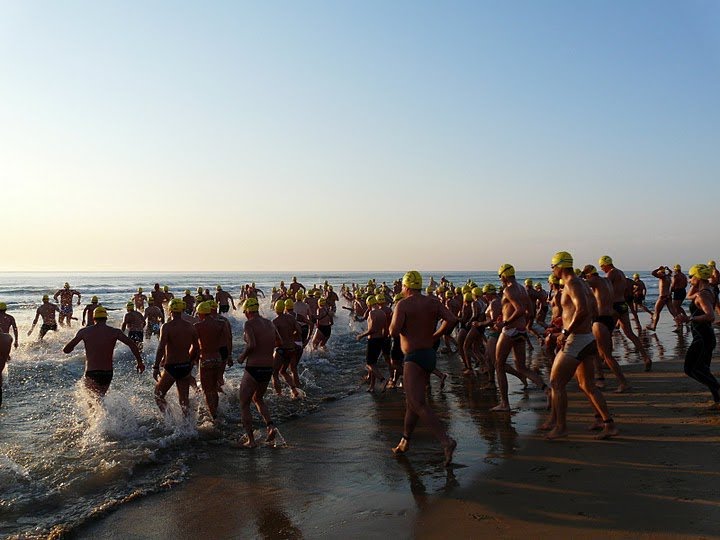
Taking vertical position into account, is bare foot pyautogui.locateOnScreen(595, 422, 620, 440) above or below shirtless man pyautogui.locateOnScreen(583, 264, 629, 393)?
below

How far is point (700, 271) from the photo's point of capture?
23.8ft

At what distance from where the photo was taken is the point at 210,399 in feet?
27.6

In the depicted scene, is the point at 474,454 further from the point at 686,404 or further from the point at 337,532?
the point at 686,404

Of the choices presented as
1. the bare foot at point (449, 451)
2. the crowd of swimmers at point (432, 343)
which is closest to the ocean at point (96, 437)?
the crowd of swimmers at point (432, 343)

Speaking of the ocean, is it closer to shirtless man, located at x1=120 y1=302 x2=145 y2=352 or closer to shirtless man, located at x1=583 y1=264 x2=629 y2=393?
shirtless man, located at x1=120 y1=302 x2=145 y2=352

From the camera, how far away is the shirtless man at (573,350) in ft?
19.9

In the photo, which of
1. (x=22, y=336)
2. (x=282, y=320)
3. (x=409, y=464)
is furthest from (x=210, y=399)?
(x=22, y=336)

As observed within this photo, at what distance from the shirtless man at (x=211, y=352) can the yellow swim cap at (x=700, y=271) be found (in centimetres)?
654

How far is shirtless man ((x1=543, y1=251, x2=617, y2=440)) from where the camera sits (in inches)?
238

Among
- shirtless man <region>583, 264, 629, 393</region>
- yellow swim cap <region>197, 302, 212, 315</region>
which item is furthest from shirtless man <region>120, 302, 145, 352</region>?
shirtless man <region>583, 264, 629, 393</region>

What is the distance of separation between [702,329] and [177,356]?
275 inches

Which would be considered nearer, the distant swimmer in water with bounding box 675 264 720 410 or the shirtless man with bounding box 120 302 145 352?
the distant swimmer in water with bounding box 675 264 720 410

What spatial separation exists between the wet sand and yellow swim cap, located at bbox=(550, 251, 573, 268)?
1965 millimetres

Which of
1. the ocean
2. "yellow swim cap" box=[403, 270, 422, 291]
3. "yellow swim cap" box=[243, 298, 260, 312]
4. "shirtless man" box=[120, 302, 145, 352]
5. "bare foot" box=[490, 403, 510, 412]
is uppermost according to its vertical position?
"yellow swim cap" box=[403, 270, 422, 291]
